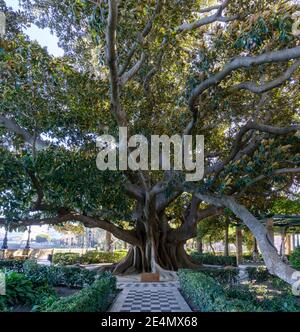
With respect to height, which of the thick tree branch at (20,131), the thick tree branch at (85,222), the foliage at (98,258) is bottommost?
the foliage at (98,258)

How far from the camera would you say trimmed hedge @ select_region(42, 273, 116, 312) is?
15.9 feet

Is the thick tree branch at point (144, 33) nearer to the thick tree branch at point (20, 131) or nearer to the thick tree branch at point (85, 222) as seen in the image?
the thick tree branch at point (20, 131)

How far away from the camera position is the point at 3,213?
8.65 meters

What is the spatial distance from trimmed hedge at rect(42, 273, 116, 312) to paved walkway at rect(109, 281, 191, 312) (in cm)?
44

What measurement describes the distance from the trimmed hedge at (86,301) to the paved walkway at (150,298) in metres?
0.44

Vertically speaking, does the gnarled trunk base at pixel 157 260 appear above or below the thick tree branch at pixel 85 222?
below

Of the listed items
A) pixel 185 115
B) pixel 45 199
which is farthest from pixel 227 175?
pixel 45 199

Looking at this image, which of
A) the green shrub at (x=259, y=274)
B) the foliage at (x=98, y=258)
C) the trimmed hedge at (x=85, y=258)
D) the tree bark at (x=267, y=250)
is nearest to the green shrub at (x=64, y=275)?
the tree bark at (x=267, y=250)

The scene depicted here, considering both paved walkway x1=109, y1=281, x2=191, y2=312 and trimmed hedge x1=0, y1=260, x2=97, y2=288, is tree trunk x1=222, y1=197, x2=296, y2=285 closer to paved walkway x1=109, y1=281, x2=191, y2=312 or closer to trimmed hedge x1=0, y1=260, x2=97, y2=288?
paved walkway x1=109, y1=281, x2=191, y2=312

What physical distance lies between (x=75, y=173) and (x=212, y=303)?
4.37 metres

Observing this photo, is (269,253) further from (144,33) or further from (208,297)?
(144,33)

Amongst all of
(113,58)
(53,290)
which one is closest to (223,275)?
(53,290)

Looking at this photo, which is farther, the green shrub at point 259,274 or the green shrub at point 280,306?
the green shrub at point 259,274

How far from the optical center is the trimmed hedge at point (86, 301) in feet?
15.9
